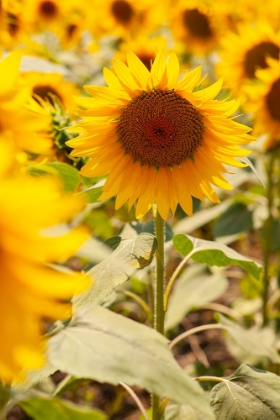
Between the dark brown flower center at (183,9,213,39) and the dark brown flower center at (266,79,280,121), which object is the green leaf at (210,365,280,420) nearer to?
the dark brown flower center at (266,79,280,121)

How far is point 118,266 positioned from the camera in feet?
2.94

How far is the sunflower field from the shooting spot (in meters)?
0.52

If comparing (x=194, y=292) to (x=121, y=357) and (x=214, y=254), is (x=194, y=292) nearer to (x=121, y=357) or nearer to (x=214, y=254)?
(x=214, y=254)

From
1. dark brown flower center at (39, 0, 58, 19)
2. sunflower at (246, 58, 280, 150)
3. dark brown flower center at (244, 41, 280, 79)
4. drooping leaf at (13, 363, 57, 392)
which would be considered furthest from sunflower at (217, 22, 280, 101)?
drooping leaf at (13, 363, 57, 392)

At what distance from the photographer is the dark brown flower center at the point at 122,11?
310 cm

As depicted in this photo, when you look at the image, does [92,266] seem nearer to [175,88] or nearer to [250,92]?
[175,88]

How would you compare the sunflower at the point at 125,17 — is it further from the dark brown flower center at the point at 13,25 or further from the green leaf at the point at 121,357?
the green leaf at the point at 121,357

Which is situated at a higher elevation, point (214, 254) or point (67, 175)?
point (67, 175)

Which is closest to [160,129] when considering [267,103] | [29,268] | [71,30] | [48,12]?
[29,268]

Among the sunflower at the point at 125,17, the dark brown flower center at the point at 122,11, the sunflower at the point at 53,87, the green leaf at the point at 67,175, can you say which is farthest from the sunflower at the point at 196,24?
the green leaf at the point at 67,175

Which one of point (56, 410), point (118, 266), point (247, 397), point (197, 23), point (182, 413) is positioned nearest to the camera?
point (56, 410)

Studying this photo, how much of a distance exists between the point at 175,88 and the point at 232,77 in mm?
1263

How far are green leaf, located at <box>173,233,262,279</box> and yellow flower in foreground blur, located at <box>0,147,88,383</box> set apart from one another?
644 millimetres

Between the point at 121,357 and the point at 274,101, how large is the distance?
1.34 m
